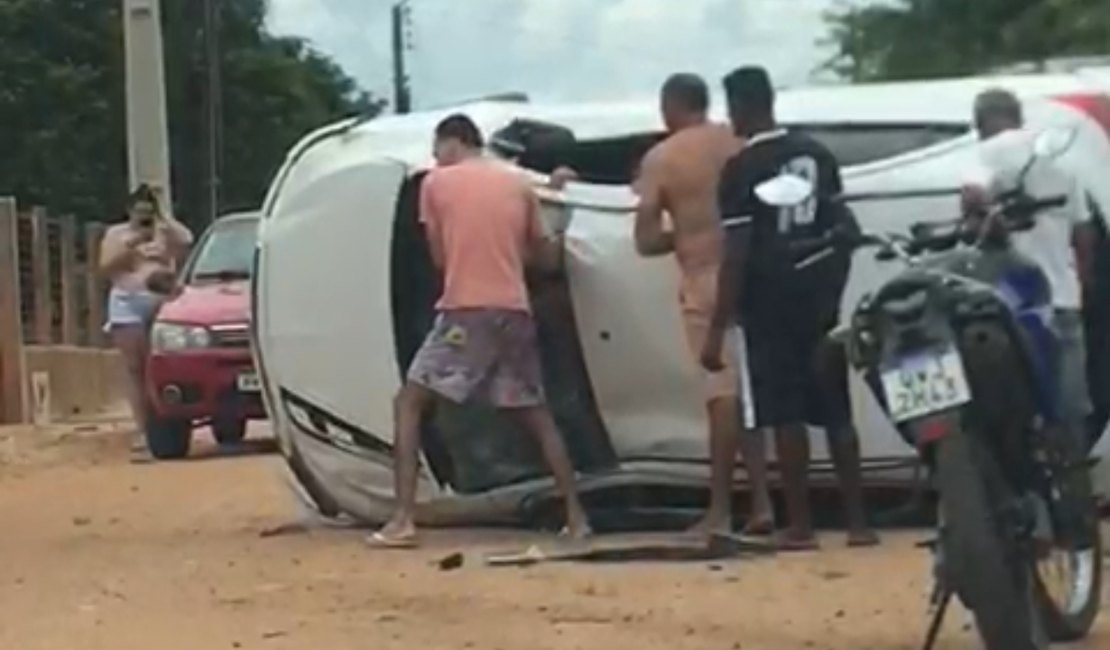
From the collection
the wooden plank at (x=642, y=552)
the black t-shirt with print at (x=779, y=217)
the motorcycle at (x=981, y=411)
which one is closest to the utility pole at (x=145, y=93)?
the wooden plank at (x=642, y=552)

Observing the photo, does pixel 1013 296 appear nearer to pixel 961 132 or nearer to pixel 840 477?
pixel 840 477

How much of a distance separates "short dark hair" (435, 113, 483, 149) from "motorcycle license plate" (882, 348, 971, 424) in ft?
13.9

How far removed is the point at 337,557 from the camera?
10.8 meters

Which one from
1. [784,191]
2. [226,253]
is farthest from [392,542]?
[226,253]

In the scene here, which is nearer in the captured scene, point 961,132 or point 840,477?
point 840,477

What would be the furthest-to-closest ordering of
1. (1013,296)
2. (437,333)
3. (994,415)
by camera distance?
1. (437,333)
2. (1013,296)
3. (994,415)

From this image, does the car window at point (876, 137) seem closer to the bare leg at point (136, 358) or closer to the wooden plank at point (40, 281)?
the bare leg at point (136, 358)

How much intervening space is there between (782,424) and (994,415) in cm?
327

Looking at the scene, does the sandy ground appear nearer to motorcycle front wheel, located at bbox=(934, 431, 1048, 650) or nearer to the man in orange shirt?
the man in orange shirt

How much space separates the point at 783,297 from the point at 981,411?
321cm

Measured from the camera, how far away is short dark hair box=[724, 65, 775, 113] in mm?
10297

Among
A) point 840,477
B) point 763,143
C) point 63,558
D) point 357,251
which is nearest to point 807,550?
point 840,477

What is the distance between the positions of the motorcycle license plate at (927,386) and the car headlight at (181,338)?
37.5 feet

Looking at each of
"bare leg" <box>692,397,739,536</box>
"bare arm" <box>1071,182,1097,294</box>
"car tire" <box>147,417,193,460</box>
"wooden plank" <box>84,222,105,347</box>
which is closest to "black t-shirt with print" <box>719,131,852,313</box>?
"bare leg" <box>692,397,739,536</box>
